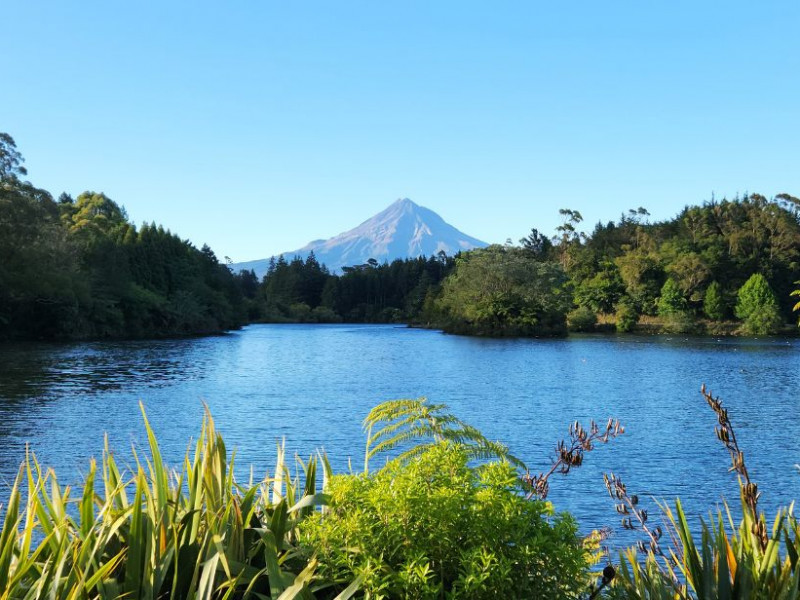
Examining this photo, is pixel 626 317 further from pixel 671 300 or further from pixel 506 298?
pixel 506 298

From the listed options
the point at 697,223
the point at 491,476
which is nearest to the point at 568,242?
the point at 697,223

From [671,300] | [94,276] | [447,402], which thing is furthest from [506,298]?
[447,402]

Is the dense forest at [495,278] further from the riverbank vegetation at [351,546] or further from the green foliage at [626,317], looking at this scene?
the riverbank vegetation at [351,546]

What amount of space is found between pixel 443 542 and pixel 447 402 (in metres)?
22.3

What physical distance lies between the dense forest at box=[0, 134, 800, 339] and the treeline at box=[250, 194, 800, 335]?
144 mm

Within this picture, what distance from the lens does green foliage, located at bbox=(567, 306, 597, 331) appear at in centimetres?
7562

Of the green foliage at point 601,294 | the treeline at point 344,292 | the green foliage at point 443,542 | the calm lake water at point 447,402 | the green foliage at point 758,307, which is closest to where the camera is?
the green foliage at point 443,542

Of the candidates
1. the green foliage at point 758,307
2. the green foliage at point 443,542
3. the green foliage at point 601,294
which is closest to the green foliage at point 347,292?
the green foliage at point 601,294

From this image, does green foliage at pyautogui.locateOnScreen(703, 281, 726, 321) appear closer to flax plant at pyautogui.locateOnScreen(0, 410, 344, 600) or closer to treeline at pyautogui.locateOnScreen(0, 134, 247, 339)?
treeline at pyautogui.locateOnScreen(0, 134, 247, 339)

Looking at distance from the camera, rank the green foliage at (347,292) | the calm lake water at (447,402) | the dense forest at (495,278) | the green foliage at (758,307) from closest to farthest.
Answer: the calm lake water at (447,402)
the dense forest at (495,278)
the green foliage at (758,307)
the green foliage at (347,292)

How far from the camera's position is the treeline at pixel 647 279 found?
69188mm

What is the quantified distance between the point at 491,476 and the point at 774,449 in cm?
1633

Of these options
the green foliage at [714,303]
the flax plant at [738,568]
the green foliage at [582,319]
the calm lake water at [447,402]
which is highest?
the green foliage at [714,303]

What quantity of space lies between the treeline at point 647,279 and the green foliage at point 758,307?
92 millimetres
